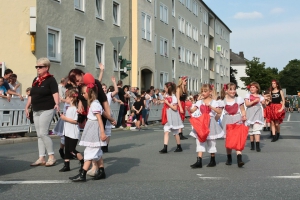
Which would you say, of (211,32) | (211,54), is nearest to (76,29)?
(211,54)

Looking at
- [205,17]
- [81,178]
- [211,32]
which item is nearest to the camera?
[81,178]

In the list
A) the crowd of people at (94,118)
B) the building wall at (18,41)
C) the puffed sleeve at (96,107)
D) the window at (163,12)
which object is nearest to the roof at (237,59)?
the window at (163,12)

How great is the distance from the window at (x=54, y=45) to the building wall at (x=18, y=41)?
1.43m

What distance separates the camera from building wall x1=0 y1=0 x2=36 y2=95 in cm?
2259

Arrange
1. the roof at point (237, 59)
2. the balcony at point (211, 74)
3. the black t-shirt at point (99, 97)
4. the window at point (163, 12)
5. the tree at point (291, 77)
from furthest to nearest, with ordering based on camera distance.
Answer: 1. the tree at point (291, 77)
2. the roof at point (237, 59)
3. the balcony at point (211, 74)
4. the window at point (163, 12)
5. the black t-shirt at point (99, 97)

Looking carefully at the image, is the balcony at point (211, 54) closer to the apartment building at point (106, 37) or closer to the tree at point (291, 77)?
the apartment building at point (106, 37)

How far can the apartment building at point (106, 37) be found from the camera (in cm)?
2278

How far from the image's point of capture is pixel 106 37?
30.8 meters

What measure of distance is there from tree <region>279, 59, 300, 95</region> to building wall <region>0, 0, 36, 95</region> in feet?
406

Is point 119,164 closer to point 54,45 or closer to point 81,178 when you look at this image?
point 81,178

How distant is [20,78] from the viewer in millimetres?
22641

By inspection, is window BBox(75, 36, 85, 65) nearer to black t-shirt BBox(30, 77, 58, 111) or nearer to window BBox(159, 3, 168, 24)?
black t-shirt BBox(30, 77, 58, 111)

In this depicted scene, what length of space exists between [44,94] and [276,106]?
833 centimetres

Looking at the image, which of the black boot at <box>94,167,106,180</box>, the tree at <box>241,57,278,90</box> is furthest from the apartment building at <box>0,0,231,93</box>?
the tree at <box>241,57,278,90</box>
